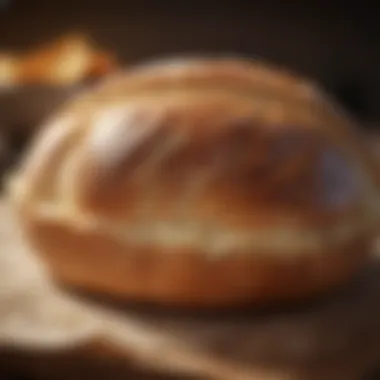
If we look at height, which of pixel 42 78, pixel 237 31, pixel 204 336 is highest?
pixel 237 31

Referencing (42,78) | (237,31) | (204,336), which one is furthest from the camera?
(237,31)


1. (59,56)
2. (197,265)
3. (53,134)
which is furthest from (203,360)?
(59,56)

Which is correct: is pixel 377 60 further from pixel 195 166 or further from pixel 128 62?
pixel 195 166

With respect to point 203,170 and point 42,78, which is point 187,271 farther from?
point 42,78

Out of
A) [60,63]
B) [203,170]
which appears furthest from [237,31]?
[203,170]

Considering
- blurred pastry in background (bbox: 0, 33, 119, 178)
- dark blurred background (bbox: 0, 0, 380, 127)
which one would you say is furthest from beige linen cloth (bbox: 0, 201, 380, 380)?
dark blurred background (bbox: 0, 0, 380, 127)

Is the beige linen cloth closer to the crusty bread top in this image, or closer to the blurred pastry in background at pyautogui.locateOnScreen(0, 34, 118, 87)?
the crusty bread top
